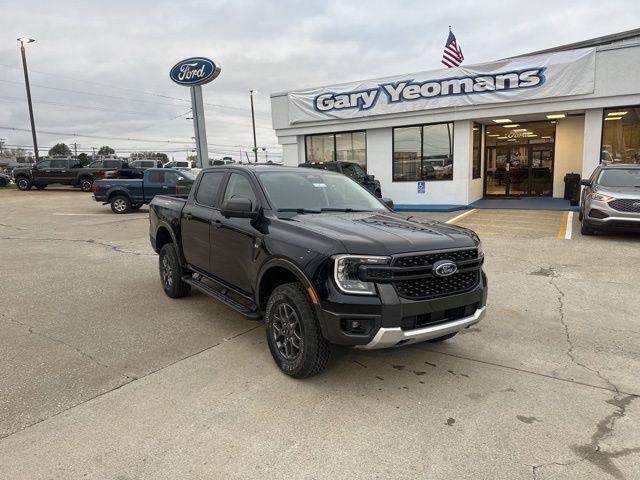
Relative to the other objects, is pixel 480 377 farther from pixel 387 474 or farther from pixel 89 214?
pixel 89 214

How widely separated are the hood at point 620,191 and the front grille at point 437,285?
313 inches

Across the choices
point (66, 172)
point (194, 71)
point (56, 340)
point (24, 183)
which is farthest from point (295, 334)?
point (24, 183)

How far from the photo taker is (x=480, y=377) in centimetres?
386

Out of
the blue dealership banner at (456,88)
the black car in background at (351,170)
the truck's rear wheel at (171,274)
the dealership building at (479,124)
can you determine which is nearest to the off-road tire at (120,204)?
the black car in background at (351,170)

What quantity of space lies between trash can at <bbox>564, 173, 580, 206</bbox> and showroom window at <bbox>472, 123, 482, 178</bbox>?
3310mm

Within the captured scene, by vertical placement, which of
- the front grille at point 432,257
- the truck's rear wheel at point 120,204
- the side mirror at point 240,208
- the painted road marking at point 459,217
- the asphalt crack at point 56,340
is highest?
the side mirror at point 240,208

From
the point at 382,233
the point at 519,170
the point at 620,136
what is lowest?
the point at 382,233

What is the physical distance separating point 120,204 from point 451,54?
14.3 meters

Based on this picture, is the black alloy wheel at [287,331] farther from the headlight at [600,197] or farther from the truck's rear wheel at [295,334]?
the headlight at [600,197]

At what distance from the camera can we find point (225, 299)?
4781 mm

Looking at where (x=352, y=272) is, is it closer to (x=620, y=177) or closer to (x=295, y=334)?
(x=295, y=334)

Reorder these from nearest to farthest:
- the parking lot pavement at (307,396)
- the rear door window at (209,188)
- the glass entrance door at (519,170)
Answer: the parking lot pavement at (307,396), the rear door window at (209,188), the glass entrance door at (519,170)

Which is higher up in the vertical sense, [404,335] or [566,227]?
[404,335]

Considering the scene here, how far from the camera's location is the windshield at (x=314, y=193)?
180 inches
